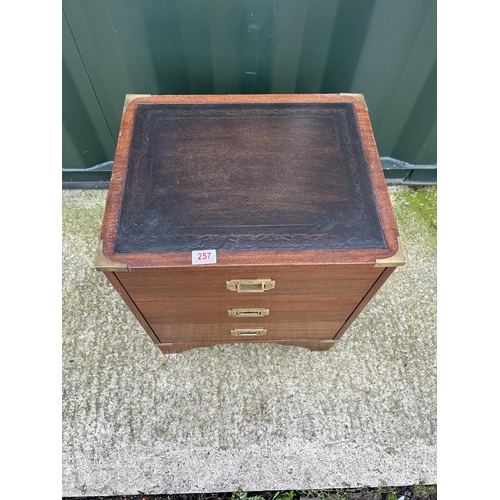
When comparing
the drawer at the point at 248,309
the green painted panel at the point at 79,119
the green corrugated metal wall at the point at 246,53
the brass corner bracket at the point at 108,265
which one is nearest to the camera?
the brass corner bracket at the point at 108,265

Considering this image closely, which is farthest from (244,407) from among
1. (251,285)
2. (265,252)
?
(265,252)

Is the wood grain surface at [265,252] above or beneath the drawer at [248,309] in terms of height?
above

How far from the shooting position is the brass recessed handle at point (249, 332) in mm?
1376

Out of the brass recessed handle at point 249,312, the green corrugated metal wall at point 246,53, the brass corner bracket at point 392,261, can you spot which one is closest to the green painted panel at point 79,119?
the green corrugated metal wall at point 246,53

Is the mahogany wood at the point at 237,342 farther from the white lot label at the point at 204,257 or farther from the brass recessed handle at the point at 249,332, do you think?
the white lot label at the point at 204,257

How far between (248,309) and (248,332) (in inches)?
7.8

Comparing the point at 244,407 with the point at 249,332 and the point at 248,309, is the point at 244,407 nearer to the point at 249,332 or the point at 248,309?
the point at 249,332

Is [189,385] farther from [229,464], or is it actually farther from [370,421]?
[370,421]

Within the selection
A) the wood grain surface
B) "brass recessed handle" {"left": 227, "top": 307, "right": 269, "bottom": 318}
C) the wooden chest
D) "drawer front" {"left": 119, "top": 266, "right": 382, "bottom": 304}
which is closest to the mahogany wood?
the wooden chest

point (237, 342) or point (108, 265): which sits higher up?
point (108, 265)

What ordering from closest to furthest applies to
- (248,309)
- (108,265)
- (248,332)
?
1. (108,265)
2. (248,309)
3. (248,332)

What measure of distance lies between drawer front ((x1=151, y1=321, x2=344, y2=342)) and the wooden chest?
0.01 metres

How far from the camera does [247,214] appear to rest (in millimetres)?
1072

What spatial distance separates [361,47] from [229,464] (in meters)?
1.60
